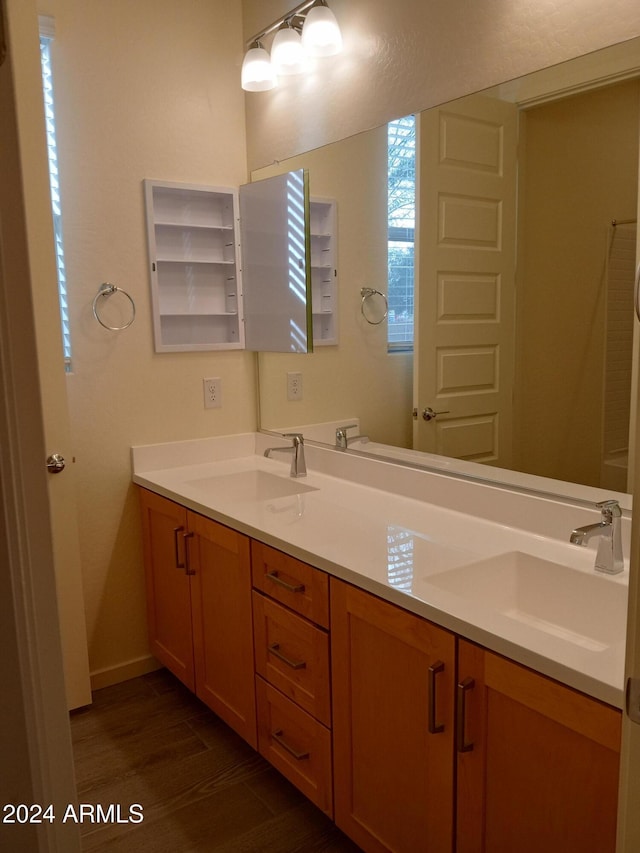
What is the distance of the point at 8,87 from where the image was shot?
0.52 meters

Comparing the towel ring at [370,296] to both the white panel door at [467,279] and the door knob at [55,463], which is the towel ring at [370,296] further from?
the door knob at [55,463]

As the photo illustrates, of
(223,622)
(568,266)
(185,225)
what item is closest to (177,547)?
(223,622)

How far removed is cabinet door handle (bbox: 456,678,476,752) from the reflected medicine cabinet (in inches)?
54.6

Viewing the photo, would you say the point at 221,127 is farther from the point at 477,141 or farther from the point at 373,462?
the point at 373,462

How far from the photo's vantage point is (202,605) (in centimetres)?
226

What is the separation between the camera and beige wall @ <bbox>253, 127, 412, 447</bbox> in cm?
217

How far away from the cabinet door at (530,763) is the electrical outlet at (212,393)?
1716 mm

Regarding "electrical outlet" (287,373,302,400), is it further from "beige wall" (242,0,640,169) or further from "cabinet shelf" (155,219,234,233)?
"beige wall" (242,0,640,169)

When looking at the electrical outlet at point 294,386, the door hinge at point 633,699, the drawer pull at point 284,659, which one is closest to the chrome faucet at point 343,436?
the electrical outlet at point 294,386

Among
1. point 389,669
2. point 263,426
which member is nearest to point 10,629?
point 389,669

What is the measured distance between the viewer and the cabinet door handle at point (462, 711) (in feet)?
4.12

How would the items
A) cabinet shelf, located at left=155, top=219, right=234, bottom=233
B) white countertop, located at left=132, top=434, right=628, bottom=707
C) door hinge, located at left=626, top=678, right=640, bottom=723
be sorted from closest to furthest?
door hinge, located at left=626, top=678, right=640, bottom=723 → white countertop, located at left=132, top=434, right=628, bottom=707 → cabinet shelf, located at left=155, top=219, right=234, bottom=233

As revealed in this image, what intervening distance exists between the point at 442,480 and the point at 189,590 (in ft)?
3.14

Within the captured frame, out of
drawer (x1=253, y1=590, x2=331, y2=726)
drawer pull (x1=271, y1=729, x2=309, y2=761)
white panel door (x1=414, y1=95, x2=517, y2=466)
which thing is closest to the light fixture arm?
white panel door (x1=414, y1=95, x2=517, y2=466)
